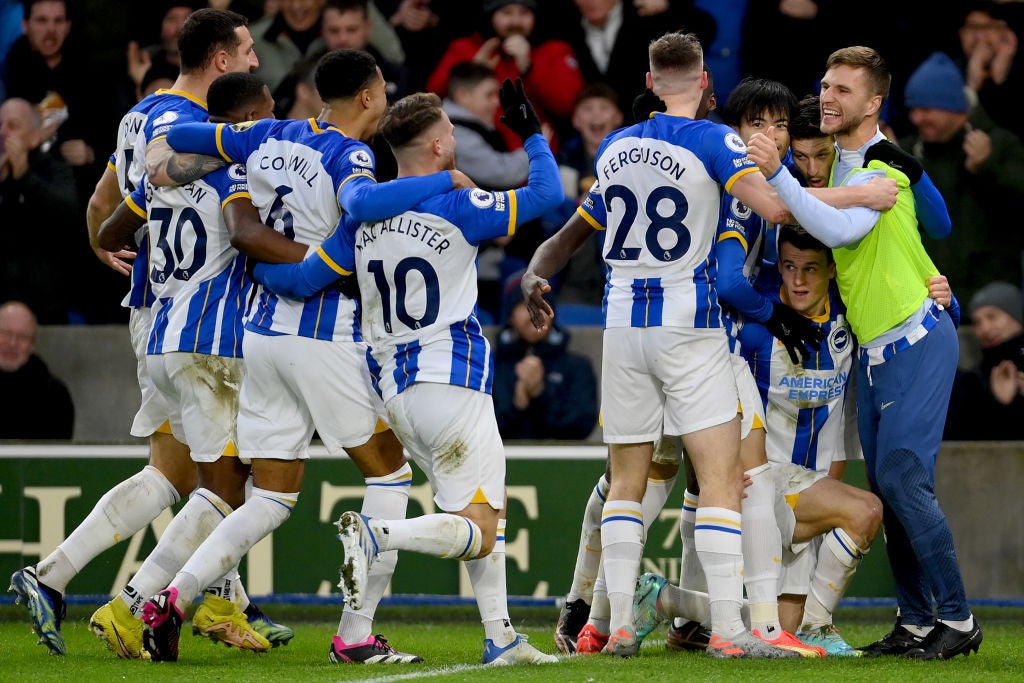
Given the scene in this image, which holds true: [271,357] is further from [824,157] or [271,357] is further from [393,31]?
[393,31]

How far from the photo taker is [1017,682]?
4766 mm

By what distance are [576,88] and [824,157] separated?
409 centimetres

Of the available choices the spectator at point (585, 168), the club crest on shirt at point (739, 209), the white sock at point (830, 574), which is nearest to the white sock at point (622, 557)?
the white sock at point (830, 574)

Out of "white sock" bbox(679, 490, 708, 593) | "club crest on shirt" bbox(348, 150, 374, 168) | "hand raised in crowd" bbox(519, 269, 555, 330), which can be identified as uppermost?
"club crest on shirt" bbox(348, 150, 374, 168)

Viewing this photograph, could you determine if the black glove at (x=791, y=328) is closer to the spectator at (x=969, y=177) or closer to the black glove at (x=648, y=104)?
the black glove at (x=648, y=104)

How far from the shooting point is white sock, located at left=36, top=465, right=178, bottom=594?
232 inches

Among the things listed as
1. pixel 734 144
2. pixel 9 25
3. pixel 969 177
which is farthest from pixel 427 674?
pixel 9 25

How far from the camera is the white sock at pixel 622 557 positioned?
546 centimetres

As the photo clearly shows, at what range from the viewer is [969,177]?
30.9 feet

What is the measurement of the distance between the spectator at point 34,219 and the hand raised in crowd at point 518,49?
322 centimetres

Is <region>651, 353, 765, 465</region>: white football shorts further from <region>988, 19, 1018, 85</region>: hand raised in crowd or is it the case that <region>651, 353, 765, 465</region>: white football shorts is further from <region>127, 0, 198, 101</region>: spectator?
<region>127, 0, 198, 101</region>: spectator

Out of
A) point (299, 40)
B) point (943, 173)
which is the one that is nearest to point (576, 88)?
point (299, 40)

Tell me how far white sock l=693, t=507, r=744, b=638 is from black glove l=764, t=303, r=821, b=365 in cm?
82

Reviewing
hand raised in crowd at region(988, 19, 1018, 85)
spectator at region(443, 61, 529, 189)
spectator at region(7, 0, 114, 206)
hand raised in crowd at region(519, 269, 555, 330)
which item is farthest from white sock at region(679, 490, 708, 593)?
spectator at region(7, 0, 114, 206)
